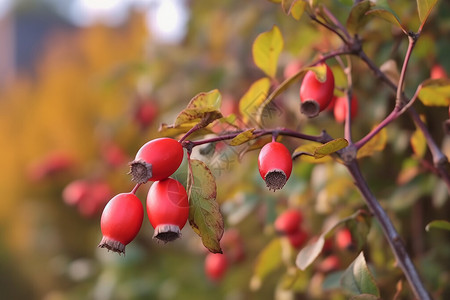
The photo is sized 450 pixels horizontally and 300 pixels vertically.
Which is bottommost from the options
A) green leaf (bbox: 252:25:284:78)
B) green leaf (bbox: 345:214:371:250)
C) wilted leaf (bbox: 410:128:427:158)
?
green leaf (bbox: 345:214:371:250)

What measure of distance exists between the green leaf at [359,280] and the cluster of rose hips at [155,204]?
310mm

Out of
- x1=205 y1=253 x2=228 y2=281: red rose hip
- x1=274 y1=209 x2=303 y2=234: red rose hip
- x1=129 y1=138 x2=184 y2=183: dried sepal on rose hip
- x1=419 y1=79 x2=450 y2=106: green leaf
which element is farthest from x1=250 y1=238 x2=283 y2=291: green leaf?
x1=129 y1=138 x2=184 y2=183: dried sepal on rose hip

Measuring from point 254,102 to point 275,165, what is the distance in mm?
264

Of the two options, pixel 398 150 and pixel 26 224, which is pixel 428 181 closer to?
pixel 398 150

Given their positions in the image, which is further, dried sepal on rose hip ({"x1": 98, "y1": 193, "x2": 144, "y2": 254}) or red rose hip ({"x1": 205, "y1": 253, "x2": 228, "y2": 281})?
red rose hip ({"x1": 205, "y1": 253, "x2": 228, "y2": 281})

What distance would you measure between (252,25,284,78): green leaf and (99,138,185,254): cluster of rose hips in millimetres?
322

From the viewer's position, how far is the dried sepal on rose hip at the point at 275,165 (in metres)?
0.60

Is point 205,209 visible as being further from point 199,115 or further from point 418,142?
point 418,142

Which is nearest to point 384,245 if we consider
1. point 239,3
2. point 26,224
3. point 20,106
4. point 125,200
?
point 125,200

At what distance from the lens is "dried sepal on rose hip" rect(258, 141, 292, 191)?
60cm

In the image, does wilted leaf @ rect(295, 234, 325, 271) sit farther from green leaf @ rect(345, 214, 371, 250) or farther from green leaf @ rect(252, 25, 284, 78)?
green leaf @ rect(252, 25, 284, 78)

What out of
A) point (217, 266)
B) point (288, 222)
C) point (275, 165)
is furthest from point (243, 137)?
point (217, 266)

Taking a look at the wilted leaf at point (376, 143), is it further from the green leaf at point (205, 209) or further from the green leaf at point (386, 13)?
the green leaf at point (205, 209)

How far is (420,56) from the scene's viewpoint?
117 centimetres
